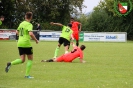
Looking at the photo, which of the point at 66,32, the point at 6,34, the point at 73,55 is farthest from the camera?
the point at 6,34

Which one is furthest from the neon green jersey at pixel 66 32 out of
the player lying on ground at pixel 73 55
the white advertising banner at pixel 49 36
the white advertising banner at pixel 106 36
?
the white advertising banner at pixel 106 36

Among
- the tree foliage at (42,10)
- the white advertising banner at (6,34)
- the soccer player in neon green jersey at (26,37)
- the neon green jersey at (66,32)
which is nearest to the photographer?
the soccer player in neon green jersey at (26,37)

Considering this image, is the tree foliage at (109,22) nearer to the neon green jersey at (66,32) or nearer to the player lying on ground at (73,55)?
the neon green jersey at (66,32)

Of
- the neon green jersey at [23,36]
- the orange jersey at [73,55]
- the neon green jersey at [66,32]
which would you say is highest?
the neon green jersey at [23,36]

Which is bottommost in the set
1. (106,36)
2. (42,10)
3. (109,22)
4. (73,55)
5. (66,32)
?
(109,22)

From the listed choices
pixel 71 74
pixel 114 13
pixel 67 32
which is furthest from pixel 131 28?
pixel 71 74

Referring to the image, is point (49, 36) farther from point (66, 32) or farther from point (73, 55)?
point (73, 55)

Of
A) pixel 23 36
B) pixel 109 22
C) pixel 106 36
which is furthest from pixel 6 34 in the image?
pixel 23 36

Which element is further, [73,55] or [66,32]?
[66,32]

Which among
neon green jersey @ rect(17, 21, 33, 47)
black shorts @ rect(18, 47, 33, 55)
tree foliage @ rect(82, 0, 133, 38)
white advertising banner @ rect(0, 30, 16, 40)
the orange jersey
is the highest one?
neon green jersey @ rect(17, 21, 33, 47)

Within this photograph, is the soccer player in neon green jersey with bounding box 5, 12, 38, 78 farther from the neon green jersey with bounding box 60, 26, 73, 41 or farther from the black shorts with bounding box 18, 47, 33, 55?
the neon green jersey with bounding box 60, 26, 73, 41

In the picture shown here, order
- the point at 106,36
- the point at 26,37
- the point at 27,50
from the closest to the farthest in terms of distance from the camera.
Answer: the point at 26,37 < the point at 27,50 < the point at 106,36

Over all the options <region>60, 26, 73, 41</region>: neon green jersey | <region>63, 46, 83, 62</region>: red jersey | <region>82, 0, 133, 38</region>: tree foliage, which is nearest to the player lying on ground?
<region>63, 46, 83, 62</region>: red jersey

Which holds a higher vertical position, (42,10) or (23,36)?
(23,36)
